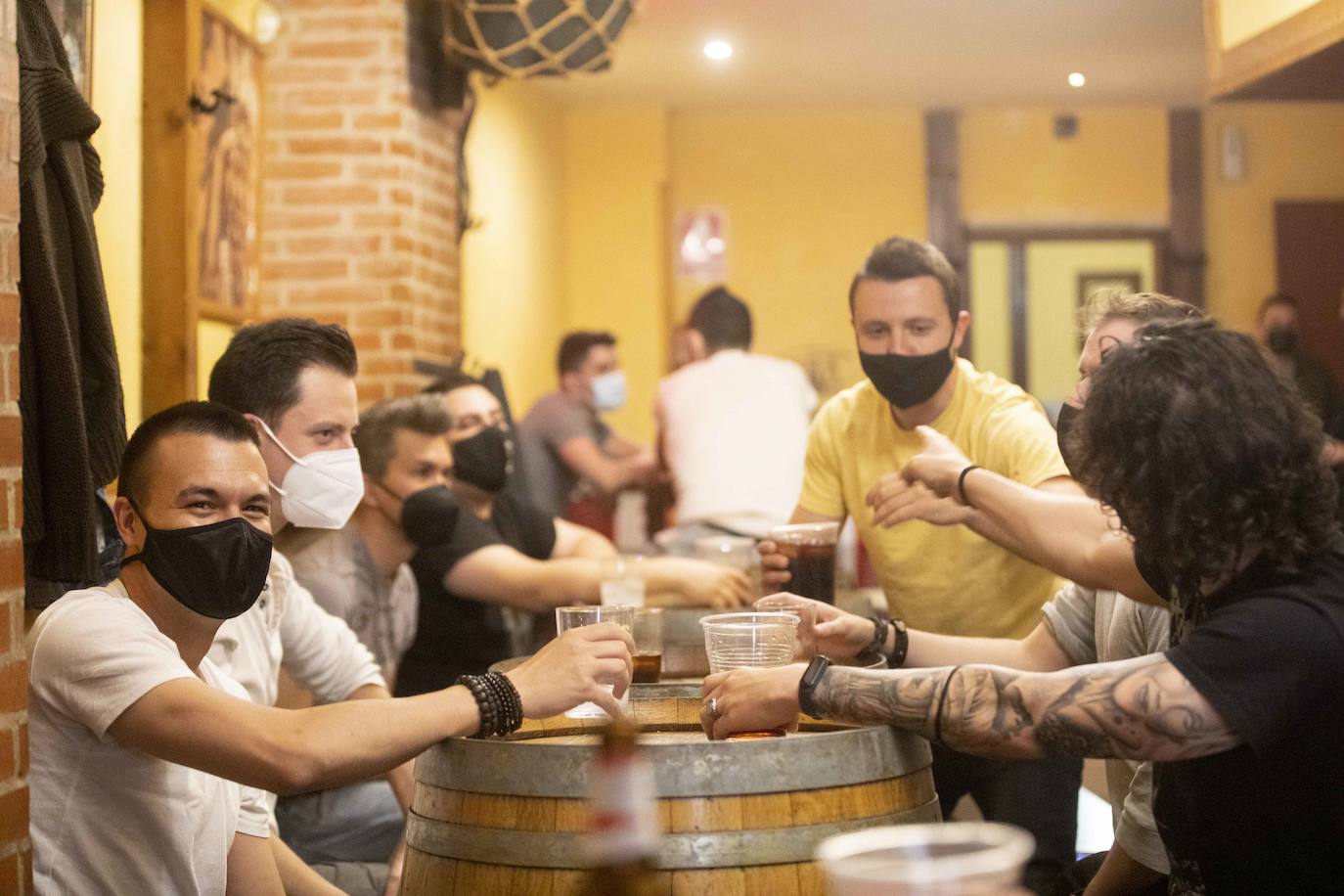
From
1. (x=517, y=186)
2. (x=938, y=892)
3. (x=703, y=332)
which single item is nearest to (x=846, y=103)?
(x=517, y=186)

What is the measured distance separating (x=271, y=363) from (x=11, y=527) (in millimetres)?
715

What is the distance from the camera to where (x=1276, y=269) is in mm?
9023

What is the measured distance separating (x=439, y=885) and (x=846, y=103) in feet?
26.1

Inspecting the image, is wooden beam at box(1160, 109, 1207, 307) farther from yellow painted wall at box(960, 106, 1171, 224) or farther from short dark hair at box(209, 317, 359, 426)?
short dark hair at box(209, 317, 359, 426)

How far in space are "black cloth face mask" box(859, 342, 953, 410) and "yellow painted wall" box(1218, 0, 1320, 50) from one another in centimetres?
160

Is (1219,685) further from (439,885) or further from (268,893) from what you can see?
(268,893)

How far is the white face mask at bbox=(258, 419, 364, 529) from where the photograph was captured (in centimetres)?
259

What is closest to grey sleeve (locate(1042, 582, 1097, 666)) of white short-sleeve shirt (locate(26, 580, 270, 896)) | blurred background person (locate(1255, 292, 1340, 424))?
white short-sleeve shirt (locate(26, 580, 270, 896))

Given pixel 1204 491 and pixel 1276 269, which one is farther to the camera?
pixel 1276 269

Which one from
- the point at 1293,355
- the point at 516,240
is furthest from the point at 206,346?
the point at 1293,355

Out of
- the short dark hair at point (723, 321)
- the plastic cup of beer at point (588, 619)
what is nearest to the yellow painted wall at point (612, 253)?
the short dark hair at point (723, 321)

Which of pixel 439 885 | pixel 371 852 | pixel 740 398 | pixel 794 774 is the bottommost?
pixel 371 852

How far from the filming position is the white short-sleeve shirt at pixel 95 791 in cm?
187

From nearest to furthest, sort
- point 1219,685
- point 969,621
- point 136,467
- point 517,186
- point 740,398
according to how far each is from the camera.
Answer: point 1219,685 < point 136,467 < point 969,621 < point 740,398 < point 517,186
